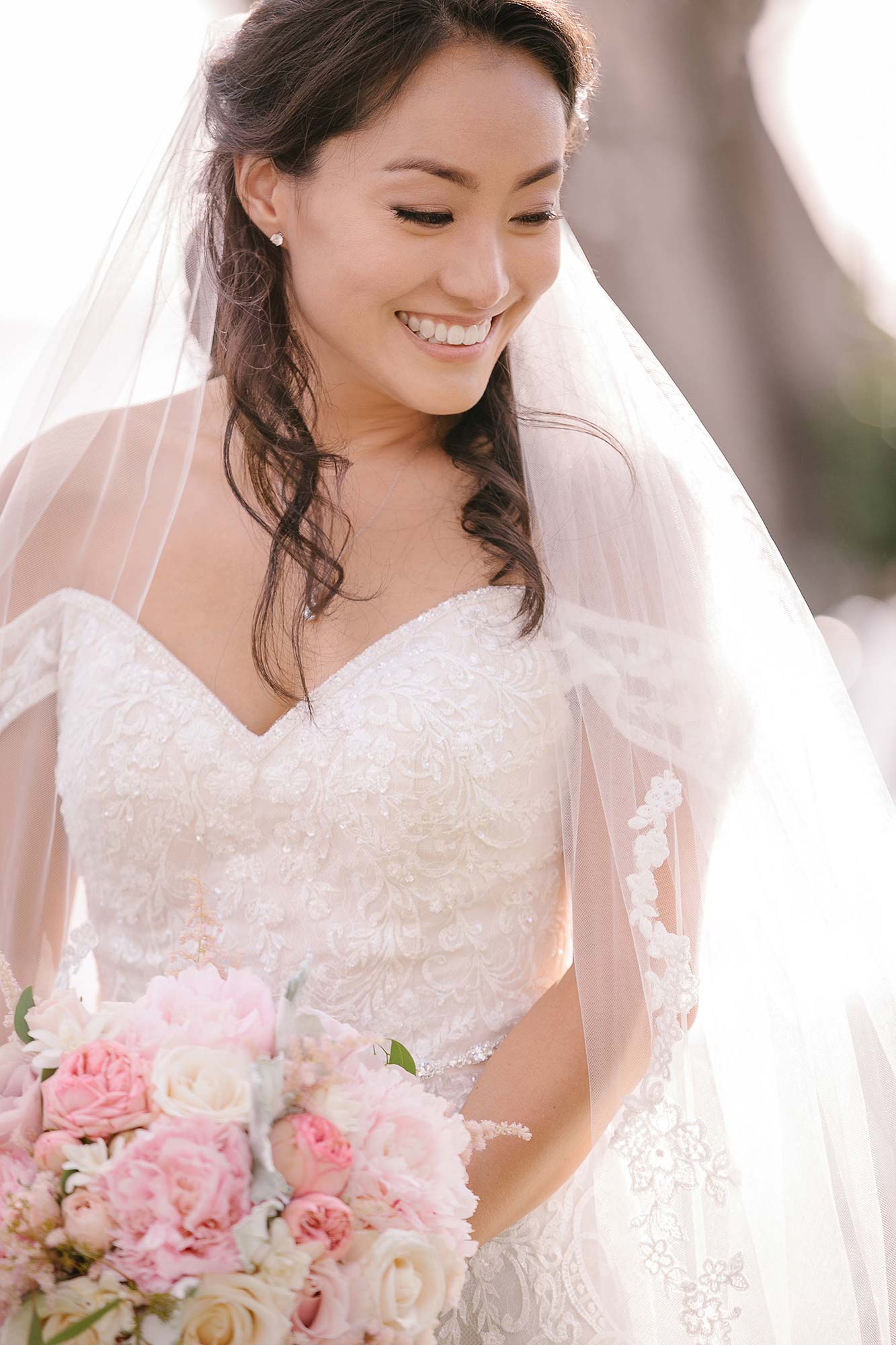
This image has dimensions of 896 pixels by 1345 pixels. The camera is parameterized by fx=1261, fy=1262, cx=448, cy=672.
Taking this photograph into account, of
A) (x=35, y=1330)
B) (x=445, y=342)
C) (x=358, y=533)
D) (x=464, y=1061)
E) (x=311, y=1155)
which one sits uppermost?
(x=445, y=342)

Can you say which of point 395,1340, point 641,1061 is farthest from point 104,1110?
point 641,1061

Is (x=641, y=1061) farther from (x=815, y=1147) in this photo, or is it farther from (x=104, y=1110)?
(x=104, y=1110)

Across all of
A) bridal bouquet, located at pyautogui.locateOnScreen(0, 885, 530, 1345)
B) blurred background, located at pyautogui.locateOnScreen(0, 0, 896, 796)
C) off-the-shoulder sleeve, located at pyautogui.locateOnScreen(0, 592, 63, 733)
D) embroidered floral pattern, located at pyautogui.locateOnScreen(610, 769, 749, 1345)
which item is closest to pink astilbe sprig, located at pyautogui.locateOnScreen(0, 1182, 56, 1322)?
bridal bouquet, located at pyautogui.locateOnScreen(0, 885, 530, 1345)

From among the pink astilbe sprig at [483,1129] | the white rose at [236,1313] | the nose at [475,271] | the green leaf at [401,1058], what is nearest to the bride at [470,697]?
the nose at [475,271]

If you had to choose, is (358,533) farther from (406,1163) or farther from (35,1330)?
(35,1330)

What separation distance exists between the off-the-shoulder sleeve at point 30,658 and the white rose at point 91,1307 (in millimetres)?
948

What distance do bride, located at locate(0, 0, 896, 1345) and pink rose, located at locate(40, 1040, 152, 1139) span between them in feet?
1.86

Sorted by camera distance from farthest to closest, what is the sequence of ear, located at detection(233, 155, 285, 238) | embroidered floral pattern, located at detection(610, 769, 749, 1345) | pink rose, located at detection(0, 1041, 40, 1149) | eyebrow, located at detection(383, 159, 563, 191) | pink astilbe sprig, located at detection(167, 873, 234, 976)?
ear, located at detection(233, 155, 285, 238), eyebrow, located at detection(383, 159, 563, 191), embroidered floral pattern, located at detection(610, 769, 749, 1345), pink astilbe sprig, located at detection(167, 873, 234, 976), pink rose, located at detection(0, 1041, 40, 1149)

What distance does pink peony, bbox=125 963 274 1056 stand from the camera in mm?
1038

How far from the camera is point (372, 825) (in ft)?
5.20

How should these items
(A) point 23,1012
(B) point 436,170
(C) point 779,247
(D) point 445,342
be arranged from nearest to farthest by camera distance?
(A) point 23,1012 → (B) point 436,170 → (D) point 445,342 → (C) point 779,247

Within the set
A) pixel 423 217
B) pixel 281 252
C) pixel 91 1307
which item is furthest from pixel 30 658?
pixel 91 1307

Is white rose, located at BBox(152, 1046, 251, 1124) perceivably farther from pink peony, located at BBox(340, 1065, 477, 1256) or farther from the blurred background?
the blurred background

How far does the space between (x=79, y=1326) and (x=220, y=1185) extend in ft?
0.44
